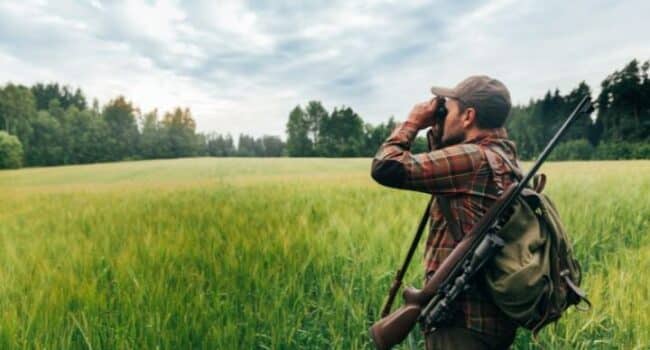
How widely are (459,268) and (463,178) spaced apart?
37 cm

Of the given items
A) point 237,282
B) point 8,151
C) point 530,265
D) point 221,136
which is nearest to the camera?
point 530,265

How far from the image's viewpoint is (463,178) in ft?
5.25

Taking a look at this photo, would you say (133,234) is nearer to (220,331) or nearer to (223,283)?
(223,283)

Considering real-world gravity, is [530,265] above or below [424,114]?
below

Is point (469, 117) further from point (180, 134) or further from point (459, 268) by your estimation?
point (180, 134)

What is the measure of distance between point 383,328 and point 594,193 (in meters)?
6.53

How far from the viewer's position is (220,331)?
2.33 metres

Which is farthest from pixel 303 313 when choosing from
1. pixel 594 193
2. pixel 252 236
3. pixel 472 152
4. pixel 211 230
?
pixel 594 193

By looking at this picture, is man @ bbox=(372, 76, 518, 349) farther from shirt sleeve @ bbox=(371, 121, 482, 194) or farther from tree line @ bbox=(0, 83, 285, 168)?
tree line @ bbox=(0, 83, 285, 168)

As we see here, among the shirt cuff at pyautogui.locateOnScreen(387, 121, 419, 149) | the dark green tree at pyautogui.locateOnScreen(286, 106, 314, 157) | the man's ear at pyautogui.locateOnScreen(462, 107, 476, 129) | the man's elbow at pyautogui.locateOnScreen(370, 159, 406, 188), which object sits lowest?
the man's elbow at pyautogui.locateOnScreen(370, 159, 406, 188)

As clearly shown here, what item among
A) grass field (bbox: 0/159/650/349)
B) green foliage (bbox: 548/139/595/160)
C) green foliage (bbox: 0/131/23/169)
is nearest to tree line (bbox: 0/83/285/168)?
green foliage (bbox: 0/131/23/169)

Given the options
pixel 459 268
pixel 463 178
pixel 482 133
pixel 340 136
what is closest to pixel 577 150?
pixel 340 136

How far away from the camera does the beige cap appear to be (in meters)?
1.64

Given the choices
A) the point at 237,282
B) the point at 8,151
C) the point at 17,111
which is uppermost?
the point at 17,111
